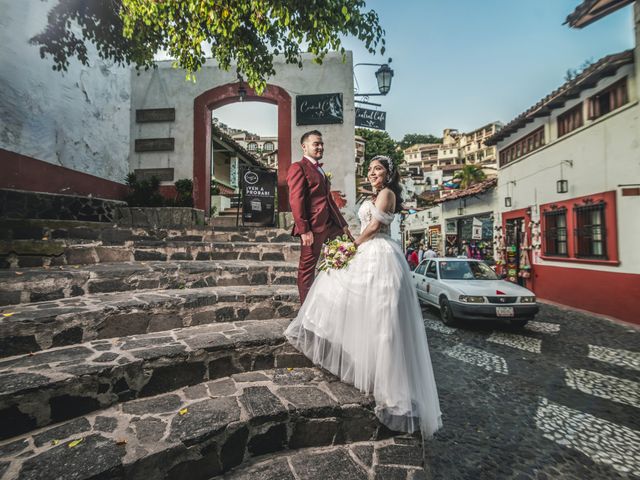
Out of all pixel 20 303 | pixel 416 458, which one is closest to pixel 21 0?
pixel 20 303

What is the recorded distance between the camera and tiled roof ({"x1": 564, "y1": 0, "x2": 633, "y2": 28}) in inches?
201

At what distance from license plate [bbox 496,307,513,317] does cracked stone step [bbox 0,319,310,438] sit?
510cm

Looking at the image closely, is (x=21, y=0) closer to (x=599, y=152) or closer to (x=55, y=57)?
(x=55, y=57)

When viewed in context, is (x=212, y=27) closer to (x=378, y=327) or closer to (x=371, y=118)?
(x=378, y=327)

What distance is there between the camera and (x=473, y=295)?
252 inches

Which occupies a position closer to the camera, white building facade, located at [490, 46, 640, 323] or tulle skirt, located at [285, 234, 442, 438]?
tulle skirt, located at [285, 234, 442, 438]

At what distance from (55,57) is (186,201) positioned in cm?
403

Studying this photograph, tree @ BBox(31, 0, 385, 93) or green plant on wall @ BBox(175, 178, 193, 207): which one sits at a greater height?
tree @ BBox(31, 0, 385, 93)

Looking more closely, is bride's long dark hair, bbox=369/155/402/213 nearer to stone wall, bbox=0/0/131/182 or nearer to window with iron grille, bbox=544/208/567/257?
stone wall, bbox=0/0/131/182

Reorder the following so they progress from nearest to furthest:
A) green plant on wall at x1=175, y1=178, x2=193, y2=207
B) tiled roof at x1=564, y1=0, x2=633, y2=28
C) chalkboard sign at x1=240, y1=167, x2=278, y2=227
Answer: tiled roof at x1=564, y1=0, x2=633, y2=28 → chalkboard sign at x1=240, y1=167, x2=278, y2=227 → green plant on wall at x1=175, y1=178, x2=193, y2=207

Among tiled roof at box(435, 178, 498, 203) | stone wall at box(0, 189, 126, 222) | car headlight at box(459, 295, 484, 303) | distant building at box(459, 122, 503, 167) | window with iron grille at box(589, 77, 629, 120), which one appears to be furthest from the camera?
distant building at box(459, 122, 503, 167)

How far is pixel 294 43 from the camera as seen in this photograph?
551 centimetres

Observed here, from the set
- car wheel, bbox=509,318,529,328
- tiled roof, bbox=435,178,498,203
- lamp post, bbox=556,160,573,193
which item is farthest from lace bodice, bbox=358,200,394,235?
tiled roof, bbox=435,178,498,203

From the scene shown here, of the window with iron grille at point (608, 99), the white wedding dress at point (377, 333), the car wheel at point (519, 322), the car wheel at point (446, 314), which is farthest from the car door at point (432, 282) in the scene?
the window with iron grille at point (608, 99)
